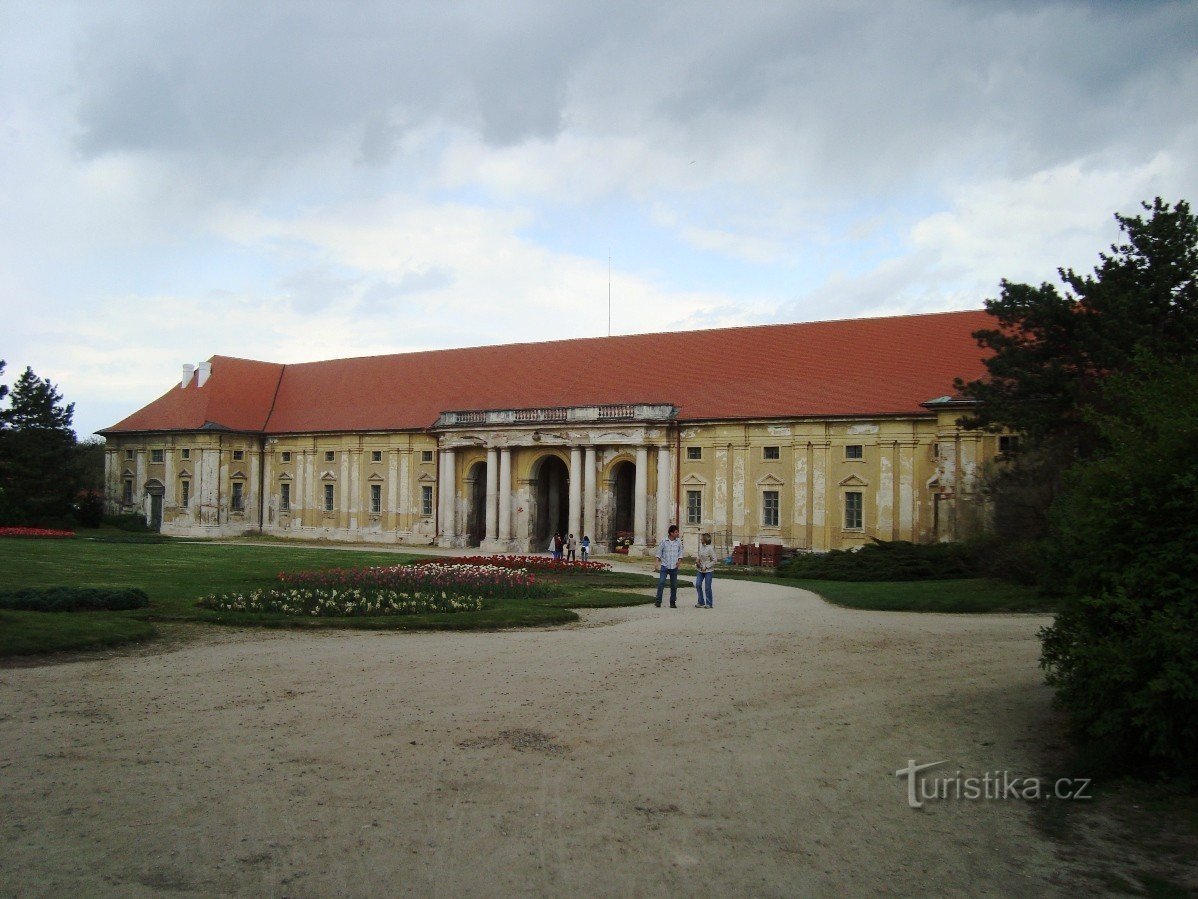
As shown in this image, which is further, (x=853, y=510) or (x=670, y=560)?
(x=853, y=510)

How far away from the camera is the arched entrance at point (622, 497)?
43.0 metres

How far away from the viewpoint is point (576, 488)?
42.8 meters

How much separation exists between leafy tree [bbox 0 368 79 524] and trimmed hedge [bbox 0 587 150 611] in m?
31.9

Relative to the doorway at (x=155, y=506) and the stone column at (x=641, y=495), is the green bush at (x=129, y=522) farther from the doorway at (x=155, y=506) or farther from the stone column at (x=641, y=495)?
the stone column at (x=641, y=495)

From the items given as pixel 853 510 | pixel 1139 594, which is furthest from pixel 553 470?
pixel 1139 594

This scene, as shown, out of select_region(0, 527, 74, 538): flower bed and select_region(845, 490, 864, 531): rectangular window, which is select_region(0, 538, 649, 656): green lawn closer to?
select_region(0, 527, 74, 538): flower bed

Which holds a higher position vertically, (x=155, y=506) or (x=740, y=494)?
(x=740, y=494)

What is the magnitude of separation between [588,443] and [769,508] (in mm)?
8737

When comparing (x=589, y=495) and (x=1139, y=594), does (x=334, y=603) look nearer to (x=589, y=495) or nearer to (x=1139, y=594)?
(x=1139, y=594)

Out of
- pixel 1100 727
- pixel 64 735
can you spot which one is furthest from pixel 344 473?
pixel 1100 727

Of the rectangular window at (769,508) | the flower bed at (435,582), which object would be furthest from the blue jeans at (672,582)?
the rectangular window at (769,508)

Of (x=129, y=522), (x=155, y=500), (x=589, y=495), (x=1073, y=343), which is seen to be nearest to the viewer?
(x=1073, y=343)

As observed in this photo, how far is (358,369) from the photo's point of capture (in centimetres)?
5512

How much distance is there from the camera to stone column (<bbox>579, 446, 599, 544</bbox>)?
1673 inches
